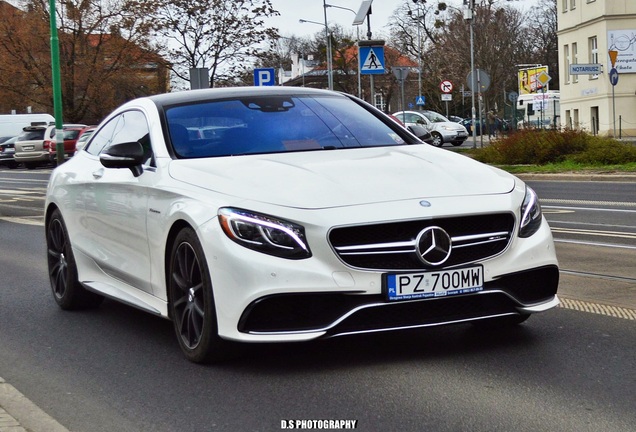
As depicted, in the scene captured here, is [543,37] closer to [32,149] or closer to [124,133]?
[32,149]

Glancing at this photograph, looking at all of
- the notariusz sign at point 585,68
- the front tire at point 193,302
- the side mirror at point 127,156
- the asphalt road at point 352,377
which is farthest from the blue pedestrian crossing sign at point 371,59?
the front tire at point 193,302

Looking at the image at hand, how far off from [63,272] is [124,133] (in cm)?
127

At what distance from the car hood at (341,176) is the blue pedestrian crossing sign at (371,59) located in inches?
696

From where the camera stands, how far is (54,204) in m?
8.56

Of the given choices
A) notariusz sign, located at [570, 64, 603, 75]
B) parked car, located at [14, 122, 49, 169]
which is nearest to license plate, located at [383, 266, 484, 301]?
notariusz sign, located at [570, 64, 603, 75]

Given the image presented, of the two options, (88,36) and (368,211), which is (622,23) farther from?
(368,211)

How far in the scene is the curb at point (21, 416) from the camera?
4.84m

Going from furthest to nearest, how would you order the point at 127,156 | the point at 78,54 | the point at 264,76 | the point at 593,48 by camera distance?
the point at 78,54, the point at 593,48, the point at 264,76, the point at 127,156

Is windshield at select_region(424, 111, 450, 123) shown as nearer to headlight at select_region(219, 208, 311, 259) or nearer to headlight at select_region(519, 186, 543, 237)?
headlight at select_region(519, 186, 543, 237)

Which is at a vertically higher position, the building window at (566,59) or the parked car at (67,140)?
the building window at (566,59)

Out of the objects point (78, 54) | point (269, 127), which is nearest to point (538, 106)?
point (78, 54)

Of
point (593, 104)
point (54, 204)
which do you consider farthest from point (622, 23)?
point (54, 204)

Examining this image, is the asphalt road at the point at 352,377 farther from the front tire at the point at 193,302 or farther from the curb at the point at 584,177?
the curb at the point at 584,177

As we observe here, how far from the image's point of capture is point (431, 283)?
5496mm
